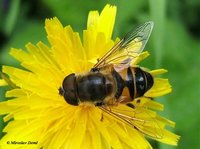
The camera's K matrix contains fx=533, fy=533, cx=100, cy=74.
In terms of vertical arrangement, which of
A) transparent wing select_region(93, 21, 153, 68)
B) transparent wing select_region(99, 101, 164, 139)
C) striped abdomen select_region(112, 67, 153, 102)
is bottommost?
transparent wing select_region(99, 101, 164, 139)

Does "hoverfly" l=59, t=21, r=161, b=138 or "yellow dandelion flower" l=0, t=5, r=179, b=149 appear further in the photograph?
"yellow dandelion flower" l=0, t=5, r=179, b=149

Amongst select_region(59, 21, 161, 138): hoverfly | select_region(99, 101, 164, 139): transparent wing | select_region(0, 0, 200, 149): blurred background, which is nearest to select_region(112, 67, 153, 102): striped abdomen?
select_region(59, 21, 161, 138): hoverfly

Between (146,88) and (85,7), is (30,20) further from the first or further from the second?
(146,88)

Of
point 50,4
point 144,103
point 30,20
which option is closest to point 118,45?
point 144,103

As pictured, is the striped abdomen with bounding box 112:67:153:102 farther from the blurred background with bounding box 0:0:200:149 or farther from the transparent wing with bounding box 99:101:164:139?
the blurred background with bounding box 0:0:200:149

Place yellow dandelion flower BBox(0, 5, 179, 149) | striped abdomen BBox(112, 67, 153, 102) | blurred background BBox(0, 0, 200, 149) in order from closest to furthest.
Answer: striped abdomen BBox(112, 67, 153, 102), yellow dandelion flower BBox(0, 5, 179, 149), blurred background BBox(0, 0, 200, 149)

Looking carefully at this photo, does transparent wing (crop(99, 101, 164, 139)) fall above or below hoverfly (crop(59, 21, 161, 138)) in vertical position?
below

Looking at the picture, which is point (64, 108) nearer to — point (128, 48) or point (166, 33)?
point (128, 48)
